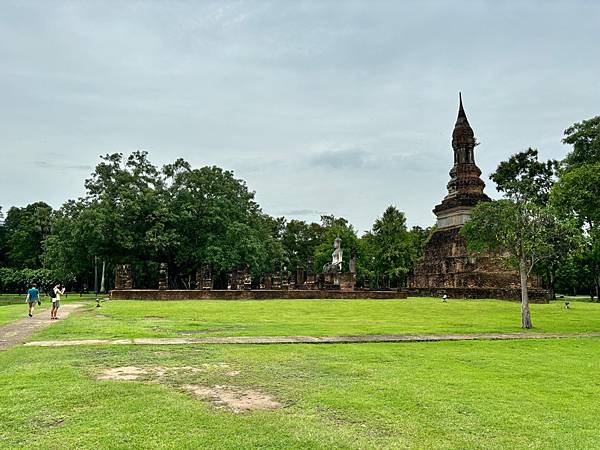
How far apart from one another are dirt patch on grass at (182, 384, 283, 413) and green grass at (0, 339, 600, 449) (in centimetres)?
17

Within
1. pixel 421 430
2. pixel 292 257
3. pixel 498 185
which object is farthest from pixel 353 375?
pixel 292 257

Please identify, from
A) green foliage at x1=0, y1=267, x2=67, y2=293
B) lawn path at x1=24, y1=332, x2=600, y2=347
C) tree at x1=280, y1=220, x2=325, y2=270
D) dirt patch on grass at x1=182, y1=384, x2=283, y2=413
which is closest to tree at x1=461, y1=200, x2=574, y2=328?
lawn path at x1=24, y1=332, x2=600, y2=347

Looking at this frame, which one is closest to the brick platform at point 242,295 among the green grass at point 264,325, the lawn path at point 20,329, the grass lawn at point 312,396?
the green grass at point 264,325

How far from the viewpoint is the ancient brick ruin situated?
1513 inches

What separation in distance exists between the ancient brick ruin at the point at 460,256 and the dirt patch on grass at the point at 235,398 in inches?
1227

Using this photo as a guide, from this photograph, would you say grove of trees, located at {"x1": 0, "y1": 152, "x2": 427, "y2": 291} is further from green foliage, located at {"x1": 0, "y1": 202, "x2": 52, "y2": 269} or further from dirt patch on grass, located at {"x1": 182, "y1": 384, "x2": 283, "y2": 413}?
dirt patch on grass, located at {"x1": 182, "y1": 384, "x2": 283, "y2": 413}

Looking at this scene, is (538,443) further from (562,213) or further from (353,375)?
(562,213)

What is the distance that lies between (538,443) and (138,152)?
40.7 meters

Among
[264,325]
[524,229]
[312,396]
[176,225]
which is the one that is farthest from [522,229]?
[176,225]

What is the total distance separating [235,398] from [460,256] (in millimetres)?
37550

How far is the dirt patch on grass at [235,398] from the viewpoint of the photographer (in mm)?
6090

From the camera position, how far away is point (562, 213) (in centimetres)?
1753

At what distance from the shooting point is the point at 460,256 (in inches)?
1636

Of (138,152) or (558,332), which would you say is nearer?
(558,332)
